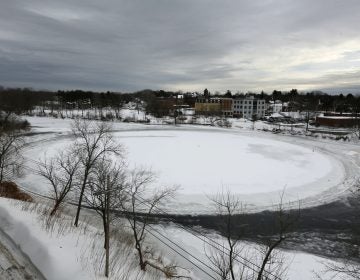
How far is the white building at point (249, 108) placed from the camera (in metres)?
134

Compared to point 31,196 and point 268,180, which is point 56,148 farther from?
point 268,180

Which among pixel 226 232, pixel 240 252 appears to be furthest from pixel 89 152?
pixel 240 252

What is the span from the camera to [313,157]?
160ft

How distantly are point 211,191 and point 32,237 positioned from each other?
21.2 metres

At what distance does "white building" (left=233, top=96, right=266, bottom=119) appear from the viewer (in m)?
134

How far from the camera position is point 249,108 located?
135 m

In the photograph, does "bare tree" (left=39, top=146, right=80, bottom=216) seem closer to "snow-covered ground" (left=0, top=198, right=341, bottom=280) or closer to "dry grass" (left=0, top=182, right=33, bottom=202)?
"dry grass" (left=0, top=182, right=33, bottom=202)

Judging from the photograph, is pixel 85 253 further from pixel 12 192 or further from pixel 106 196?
pixel 12 192

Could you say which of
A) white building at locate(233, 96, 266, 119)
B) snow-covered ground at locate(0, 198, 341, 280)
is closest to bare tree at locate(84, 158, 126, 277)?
snow-covered ground at locate(0, 198, 341, 280)

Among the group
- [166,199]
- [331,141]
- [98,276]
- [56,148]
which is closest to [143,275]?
[98,276]

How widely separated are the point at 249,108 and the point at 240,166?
9734 cm

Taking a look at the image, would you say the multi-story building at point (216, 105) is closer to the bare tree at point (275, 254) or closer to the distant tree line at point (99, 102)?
the distant tree line at point (99, 102)

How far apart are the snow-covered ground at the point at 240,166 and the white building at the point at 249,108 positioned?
6870 cm

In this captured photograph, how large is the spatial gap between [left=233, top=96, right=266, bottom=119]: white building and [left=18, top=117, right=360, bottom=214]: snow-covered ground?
6870 centimetres
